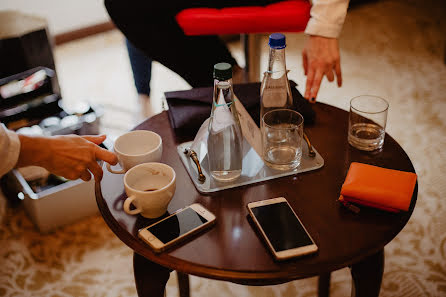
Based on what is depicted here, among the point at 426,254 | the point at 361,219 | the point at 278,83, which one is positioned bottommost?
the point at 426,254

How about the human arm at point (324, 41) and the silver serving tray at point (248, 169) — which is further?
the human arm at point (324, 41)

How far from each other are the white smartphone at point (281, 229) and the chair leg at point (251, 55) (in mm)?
873

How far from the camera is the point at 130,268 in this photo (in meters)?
1.41

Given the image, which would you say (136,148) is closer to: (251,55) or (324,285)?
(324,285)

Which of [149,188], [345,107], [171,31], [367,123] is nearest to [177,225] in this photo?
Answer: [149,188]

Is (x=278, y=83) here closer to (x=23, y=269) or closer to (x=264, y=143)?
(x=264, y=143)

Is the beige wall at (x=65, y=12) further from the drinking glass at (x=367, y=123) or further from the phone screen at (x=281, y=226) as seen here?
the phone screen at (x=281, y=226)

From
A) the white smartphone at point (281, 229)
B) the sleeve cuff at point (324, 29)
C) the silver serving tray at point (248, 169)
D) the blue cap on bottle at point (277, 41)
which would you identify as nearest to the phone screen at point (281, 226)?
the white smartphone at point (281, 229)

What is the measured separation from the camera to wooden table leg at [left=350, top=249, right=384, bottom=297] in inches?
35.0

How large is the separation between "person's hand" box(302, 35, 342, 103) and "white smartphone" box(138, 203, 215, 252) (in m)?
0.52

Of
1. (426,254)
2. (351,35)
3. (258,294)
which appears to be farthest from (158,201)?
(351,35)

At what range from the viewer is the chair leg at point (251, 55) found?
1.64 meters

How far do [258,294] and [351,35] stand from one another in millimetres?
1959

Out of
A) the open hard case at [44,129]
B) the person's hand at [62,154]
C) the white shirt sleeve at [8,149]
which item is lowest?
the open hard case at [44,129]
